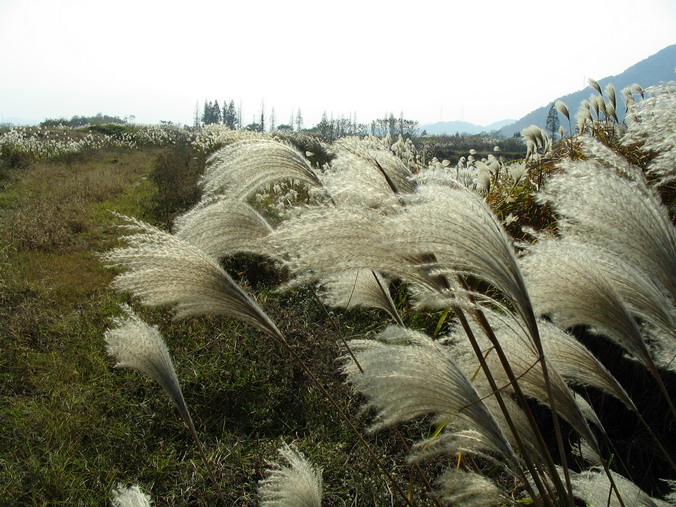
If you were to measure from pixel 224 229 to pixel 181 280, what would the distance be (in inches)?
18.7

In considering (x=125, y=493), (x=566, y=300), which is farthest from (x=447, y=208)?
(x=125, y=493)

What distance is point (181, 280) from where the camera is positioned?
1.44m

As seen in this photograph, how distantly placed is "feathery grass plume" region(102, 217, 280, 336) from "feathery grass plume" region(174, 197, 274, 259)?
0.34 metres

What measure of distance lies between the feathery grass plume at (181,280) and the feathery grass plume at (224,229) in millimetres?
338

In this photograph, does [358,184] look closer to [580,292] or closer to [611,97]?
[580,292]

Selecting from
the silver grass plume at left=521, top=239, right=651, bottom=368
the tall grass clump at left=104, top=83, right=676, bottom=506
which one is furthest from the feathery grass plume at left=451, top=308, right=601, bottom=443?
the silver grass plume at left=521, top=239, right=651, bottom=368

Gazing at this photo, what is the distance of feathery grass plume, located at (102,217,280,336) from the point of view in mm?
1433

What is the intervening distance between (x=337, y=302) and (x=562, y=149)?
13.3 ft

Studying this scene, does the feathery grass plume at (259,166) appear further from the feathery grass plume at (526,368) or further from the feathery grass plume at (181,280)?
the feathery grass plume at (526,368)

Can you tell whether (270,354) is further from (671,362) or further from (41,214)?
(41,214)

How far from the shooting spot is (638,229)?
1193mm

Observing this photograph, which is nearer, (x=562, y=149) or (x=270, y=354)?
(x=270, y=354)

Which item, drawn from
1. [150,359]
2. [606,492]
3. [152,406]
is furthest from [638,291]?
[152,406]

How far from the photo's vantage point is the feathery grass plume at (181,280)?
56.4 inches
